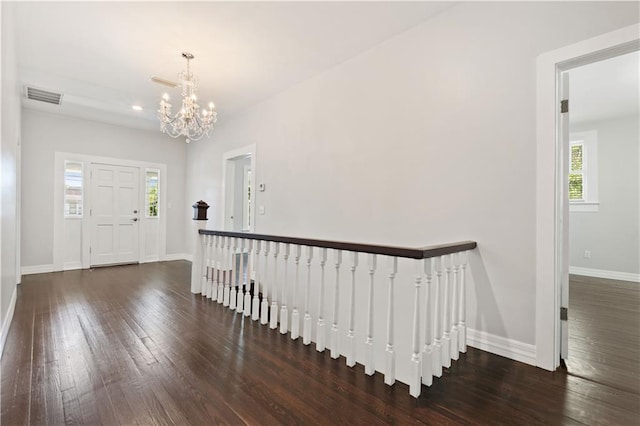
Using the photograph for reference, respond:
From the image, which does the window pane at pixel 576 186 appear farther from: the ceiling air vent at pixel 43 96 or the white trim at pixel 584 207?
the ceiling air vent at pixel 43 96

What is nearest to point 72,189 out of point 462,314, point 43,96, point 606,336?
point 43,96

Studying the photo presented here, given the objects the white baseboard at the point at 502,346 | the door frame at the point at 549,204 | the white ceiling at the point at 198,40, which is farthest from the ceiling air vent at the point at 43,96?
the white baseboard at the point at 502,346

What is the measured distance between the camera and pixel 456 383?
1865 millimetres

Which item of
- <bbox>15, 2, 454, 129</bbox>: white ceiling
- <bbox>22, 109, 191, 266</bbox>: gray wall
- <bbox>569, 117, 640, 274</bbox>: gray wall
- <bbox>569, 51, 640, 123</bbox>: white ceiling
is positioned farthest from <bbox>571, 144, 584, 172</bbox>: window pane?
<bbox>22, 109, 191, 266</bbox>: gray wall

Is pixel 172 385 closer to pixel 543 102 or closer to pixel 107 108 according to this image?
pixel 543 102

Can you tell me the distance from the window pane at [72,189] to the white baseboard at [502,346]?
21.4 feet

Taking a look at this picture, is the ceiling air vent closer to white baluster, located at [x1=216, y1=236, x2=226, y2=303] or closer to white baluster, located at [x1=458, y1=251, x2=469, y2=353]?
white baluster, located at [x1=216, y1=236, x2=226, y2=303]

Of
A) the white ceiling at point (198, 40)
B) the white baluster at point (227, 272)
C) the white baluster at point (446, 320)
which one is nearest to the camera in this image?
the white baluster at point (446, 320)

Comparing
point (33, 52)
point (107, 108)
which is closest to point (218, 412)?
point (33, 52)

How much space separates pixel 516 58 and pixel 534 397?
2250mm

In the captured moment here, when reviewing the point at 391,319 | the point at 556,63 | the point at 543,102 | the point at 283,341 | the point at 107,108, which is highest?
the point at 107,108

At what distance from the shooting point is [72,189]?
554 centimetres

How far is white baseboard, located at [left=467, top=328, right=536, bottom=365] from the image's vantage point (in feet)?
6.98

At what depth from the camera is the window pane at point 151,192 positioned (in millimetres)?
6379
